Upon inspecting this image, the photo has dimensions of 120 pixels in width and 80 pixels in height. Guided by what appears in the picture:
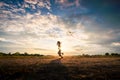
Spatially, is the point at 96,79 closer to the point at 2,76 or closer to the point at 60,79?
the point at 60,79

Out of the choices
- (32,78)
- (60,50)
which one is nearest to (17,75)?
(32,78)

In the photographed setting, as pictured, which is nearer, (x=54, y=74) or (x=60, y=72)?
(x=54, y=74)

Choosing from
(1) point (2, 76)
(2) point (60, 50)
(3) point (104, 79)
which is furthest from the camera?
(2) point (60, 50)

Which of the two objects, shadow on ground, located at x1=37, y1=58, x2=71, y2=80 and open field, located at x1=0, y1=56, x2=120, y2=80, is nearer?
shadow on ground, located at x1=37, y1=58, x2=71, y2=80

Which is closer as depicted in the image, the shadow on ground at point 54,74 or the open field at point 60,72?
the shadow on ground at point 54,74

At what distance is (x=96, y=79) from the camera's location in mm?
12312

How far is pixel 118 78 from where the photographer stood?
12.6m

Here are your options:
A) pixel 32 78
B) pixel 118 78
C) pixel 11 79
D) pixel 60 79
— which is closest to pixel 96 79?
pixel 118 78

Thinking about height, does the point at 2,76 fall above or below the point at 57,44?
below

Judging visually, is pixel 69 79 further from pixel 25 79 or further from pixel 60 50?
pixel 60 50

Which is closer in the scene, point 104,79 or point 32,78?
point 104,79

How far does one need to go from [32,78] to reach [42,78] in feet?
2.65

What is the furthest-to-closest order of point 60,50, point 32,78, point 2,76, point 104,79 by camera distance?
point 60,50 → point 2,76 → point 32,78 → point 104,79

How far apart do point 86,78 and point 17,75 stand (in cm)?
595
